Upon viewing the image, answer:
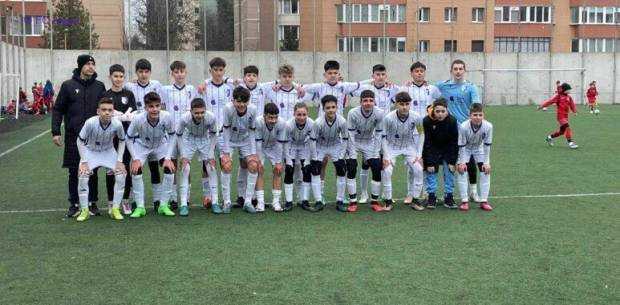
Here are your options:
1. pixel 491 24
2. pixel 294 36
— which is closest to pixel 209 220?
pixel 294 36

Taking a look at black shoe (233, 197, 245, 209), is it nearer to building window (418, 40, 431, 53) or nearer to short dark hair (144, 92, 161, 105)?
short dark hair (144, 92, 161, 105)

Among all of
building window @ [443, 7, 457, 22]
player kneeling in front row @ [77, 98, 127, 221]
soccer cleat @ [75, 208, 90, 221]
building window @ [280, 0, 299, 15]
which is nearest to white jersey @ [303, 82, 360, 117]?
player kneeling in front row @ [77, 98, 127, 221]

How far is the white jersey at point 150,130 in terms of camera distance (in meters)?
8.20

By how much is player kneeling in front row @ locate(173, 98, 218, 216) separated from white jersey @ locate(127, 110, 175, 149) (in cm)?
16

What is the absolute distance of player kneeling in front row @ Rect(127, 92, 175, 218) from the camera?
816 centimetres

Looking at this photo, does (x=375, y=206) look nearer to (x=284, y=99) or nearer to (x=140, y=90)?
(x=284, y=99)

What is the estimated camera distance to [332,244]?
6676 millimetres

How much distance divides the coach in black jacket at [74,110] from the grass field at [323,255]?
22.0 inches

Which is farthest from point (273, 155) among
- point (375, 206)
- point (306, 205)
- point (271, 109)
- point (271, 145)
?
point (375, 206)

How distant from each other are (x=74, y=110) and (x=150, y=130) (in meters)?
0.98

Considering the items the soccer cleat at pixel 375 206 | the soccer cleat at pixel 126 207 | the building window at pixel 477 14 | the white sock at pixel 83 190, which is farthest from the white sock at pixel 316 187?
the building window at pixel 477 14

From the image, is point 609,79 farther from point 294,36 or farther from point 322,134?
point 322,134

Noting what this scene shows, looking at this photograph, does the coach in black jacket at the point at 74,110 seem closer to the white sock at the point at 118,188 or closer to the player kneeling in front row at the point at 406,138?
the white sock at the point at 118,188

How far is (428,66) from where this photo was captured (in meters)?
41.9
